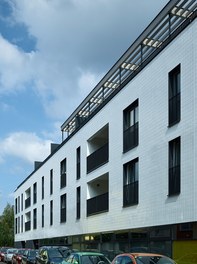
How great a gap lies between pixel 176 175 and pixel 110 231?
29.6ft

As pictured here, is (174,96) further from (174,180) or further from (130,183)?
(130,183)

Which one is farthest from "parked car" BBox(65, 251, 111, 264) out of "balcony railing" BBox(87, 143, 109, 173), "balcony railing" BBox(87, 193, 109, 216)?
"balcony railing" BBox(87, 143, 109, 173)

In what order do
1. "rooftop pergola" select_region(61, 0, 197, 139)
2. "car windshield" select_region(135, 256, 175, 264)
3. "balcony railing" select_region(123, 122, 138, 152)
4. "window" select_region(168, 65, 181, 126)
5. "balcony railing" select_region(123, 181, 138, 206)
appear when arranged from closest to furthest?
"car windshield" select_region(135, 256, 175, 264), "window" select_region(168, 65, 181, 126), "rooftop pergola" select_region(61, 0, 197, 139), "balcony railing" select_region(123, 181, 138, 206), "balcony railing" select_region(123, 122, 138, 152)

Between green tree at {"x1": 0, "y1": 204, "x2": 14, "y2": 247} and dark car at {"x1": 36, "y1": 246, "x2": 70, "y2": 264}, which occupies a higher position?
dark car at {"x1": 36, "y1": 246, "x2": 70, "y2": 264}

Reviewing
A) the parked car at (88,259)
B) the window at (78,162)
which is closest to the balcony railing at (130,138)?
the parked car at (88,259)

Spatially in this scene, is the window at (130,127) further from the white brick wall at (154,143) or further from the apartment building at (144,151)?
the white brick wall at (154,143)

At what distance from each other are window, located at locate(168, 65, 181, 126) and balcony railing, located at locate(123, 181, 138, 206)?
4.84 m

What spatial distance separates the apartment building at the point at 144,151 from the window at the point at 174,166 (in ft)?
0.13

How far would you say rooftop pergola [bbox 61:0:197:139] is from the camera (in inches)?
829

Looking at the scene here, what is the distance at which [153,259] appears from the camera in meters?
14.5

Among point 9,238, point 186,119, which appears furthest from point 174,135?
point 9,238

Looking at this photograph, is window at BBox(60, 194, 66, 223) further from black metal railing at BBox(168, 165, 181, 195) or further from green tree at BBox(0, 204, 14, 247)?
green tree at BBox(0, 204, 14, 247)

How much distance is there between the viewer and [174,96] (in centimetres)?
2028

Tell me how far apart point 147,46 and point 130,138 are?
445cm
